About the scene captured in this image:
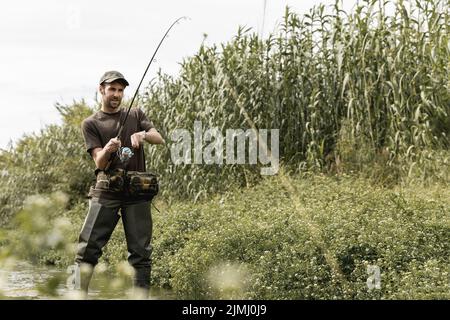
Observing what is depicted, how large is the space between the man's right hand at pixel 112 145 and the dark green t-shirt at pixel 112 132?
24cm

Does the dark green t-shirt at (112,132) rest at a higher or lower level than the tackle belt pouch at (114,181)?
higher

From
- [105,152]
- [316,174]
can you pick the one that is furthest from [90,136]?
[316,174]

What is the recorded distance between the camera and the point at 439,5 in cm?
972

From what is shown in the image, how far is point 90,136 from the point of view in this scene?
5012mm

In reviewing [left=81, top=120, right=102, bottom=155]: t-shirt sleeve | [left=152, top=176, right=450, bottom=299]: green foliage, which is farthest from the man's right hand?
[left=152, top=176, right=450, bottom=299]: green foliage

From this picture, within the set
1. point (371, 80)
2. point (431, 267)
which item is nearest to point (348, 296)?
point (431, 267)

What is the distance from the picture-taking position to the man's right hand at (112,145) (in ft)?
15.5

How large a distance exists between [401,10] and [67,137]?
8286mm

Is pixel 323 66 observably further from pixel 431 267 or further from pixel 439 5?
pixel 431 267

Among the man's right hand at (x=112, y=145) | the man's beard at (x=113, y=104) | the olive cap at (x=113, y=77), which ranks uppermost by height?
the olive cap at (x=113, y=77)

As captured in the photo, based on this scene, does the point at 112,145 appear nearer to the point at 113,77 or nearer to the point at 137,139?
the point at 137,139

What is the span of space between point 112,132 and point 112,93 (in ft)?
0.98

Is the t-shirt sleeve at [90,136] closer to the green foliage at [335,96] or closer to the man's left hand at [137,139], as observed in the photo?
the man's left hand at [137,139]

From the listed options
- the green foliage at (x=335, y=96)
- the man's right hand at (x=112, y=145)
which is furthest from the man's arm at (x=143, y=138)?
the green foliage at (x=335, y=96)
